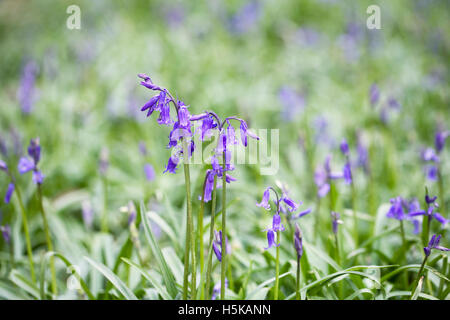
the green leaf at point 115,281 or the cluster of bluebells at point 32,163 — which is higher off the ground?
the cluster of bluebells at point 32,163

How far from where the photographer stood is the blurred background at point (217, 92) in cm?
388

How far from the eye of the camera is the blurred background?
3881 millimetres

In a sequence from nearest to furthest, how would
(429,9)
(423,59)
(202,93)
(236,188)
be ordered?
1. (236,188)
2. (202,93)
3. (423,59)
4. (429,9)

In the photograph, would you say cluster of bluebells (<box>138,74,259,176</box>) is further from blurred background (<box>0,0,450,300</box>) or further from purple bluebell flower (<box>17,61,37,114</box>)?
purple bluebell flower (<box>17,61,37,114</box>)

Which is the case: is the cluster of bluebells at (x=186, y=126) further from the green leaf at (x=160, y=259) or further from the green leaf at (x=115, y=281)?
the green leaf at (x=115, y=281)

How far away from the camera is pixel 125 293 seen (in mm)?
2162

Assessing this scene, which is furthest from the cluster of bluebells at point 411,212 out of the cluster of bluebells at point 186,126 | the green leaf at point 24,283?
the green leaf at point 24,283

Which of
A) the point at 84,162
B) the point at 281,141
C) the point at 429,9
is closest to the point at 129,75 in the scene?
the point at 84,162

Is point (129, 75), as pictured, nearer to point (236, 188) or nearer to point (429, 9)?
point (236, 188)

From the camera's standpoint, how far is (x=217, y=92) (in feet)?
18.8

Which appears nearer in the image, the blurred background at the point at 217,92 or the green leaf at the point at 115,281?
the green leaf at the point at 115,281

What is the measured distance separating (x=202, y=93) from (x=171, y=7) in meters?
3.99

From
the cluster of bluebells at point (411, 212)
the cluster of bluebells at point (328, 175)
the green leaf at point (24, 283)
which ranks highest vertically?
the cluster of bluebells at point (328, 175)
